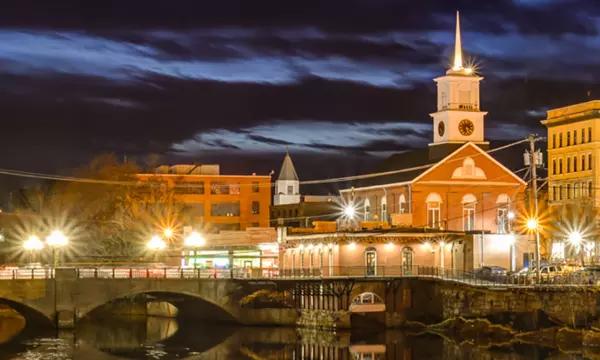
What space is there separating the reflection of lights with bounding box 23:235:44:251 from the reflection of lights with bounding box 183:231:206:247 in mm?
13171

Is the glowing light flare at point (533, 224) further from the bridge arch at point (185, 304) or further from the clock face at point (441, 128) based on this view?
the clock face at point (441, 128)

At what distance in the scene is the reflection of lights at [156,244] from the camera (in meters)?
138

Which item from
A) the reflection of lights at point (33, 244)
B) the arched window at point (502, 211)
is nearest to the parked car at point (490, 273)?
the arched window at point (502, 211)

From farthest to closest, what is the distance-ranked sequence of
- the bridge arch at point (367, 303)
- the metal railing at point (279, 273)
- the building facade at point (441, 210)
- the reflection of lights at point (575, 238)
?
the reflection of lights at point (575, 238), the building facade at point (441, 210), the bridge arch at point (367, 303), the metal railing at point (279, 273)

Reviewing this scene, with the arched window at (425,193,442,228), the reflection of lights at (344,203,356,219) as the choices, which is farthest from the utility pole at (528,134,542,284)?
the reflection of lights at (344,203,356,219)

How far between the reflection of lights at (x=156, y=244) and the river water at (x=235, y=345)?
1725 centimetres

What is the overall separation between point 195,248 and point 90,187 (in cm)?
2686

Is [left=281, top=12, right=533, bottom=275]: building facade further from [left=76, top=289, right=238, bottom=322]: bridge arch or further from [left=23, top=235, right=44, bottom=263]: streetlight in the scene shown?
[left=23, top=235, right=44, bottom=263]: streetlight

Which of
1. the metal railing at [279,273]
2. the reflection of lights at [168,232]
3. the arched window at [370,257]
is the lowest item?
the metal railing at [279,273]

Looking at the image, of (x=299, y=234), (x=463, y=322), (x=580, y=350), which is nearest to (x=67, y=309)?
(x=299, y=234)

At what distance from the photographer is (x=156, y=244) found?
13725 cm

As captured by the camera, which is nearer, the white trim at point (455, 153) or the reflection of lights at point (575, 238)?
the reflection of lights at point (575, 238)

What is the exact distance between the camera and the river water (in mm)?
96250

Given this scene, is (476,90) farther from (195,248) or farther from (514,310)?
(514,310)
